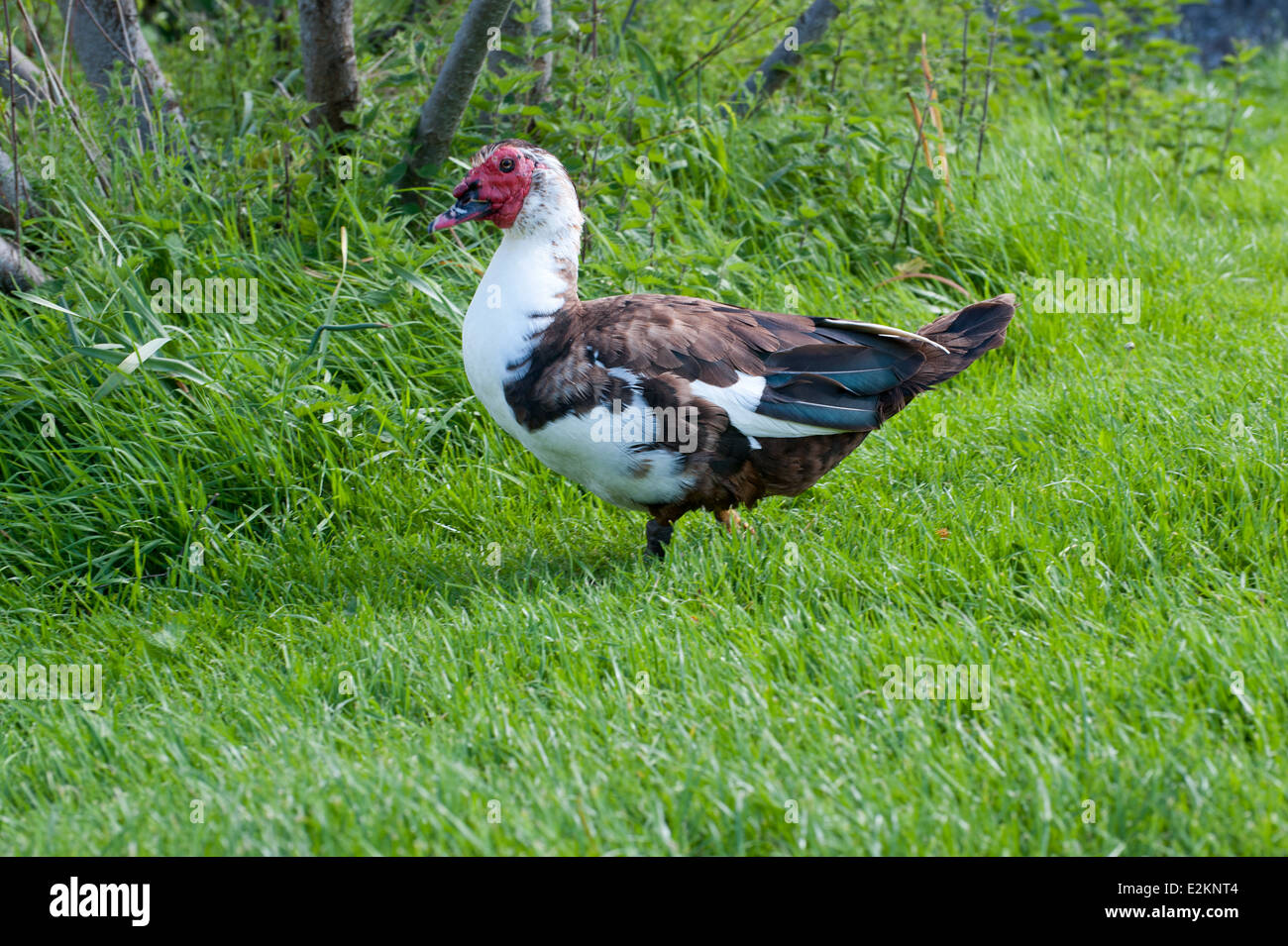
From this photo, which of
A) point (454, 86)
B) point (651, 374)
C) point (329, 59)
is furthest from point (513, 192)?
point (329, 59)

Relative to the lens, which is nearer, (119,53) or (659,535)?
(659,535)

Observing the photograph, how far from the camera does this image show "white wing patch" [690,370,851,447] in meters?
3.40

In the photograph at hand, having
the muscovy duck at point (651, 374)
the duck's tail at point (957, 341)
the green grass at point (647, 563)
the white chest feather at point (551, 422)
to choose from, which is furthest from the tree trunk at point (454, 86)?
the duck's tail at point (957, 341)

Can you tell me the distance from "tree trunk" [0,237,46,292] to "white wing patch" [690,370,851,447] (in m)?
2.61

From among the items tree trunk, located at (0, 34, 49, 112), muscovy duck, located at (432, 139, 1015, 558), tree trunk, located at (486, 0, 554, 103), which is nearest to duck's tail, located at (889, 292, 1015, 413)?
muscovy duck, located at (432, 139, 1015, 558)

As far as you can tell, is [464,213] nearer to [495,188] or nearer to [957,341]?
[495,188]

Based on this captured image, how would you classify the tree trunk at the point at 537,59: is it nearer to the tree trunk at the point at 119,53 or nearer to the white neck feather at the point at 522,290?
the tree trunk at the point at 119,53

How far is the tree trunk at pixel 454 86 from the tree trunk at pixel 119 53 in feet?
3.49

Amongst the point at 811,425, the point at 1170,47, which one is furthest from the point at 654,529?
the point at 1170,47

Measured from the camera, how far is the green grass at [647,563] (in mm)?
2471

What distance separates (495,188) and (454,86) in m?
1.36

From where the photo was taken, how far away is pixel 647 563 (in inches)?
144

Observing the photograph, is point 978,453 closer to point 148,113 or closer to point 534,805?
point 534,805

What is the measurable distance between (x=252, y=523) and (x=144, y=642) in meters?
0.69
